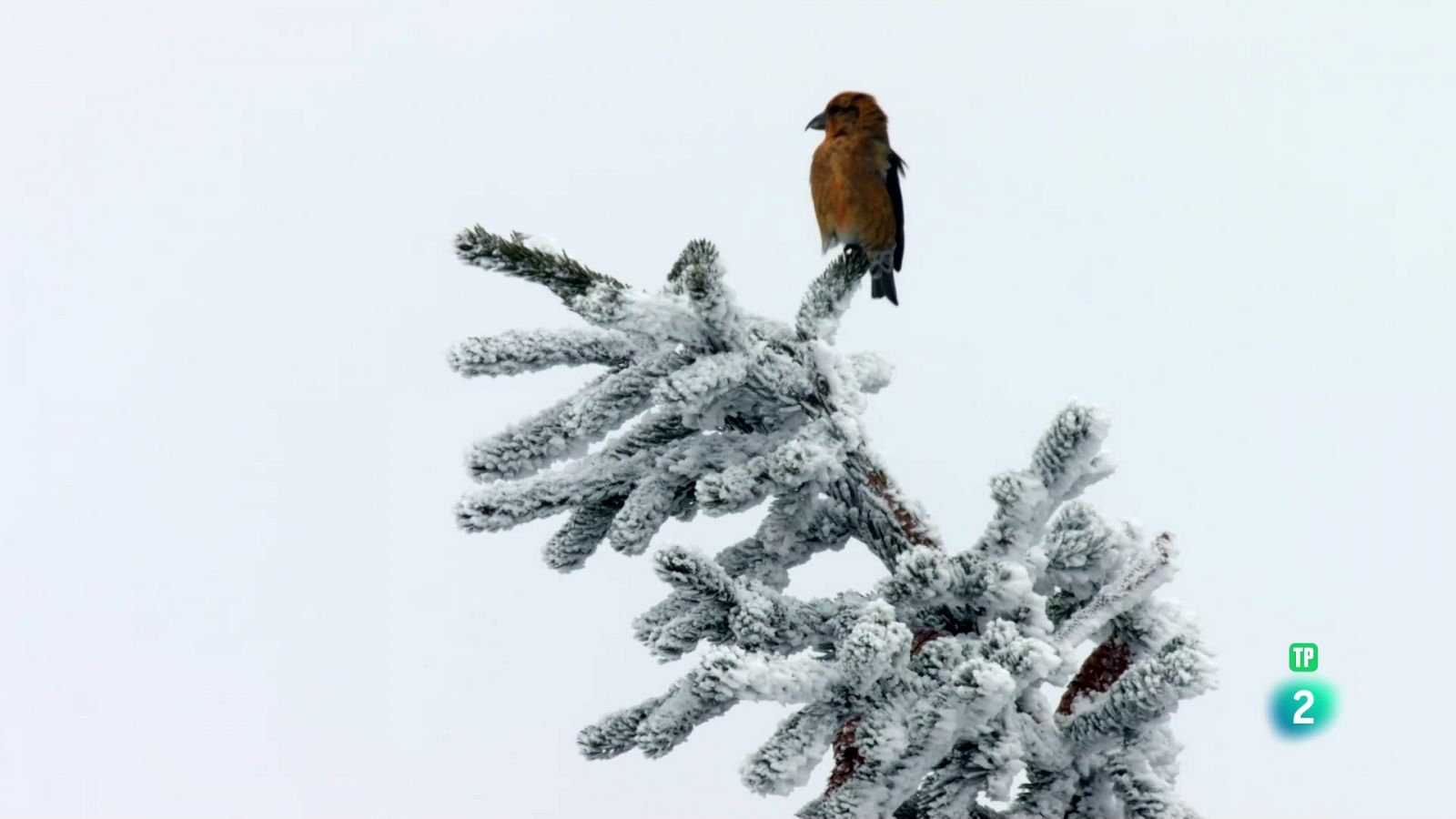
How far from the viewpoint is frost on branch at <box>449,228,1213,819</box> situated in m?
2.20

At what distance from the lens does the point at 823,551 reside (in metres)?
2.76

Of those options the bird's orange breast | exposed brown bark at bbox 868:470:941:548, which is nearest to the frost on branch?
exposed brown bark at bbox 868:470:941:548

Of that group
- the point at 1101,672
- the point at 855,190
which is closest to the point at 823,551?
the point at 1101,672

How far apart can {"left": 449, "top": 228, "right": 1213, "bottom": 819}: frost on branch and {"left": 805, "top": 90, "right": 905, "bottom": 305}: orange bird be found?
221 centimetres

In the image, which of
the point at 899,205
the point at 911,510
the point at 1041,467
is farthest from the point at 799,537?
the point at 899,205

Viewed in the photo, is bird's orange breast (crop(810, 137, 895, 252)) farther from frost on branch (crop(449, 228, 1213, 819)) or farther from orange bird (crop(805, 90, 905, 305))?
frost on branch (crop(449, 228, 1213, 819))

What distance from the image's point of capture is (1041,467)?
8.11 ft

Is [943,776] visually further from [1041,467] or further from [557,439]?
[557,439]

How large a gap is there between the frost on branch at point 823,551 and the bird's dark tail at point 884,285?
2.50 m

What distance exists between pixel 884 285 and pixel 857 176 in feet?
1.86

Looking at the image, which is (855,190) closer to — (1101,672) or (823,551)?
(823,551)

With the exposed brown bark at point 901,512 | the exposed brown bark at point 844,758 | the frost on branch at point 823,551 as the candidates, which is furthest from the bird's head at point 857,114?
the exposed brown bark at point 844,758

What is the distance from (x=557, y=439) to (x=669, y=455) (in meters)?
0.22

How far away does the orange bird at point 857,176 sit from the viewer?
4.92 metres
